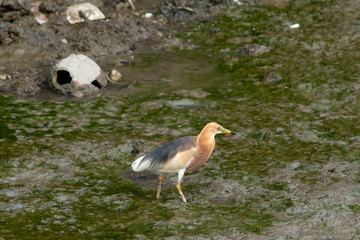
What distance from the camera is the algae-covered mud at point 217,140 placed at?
597 centimetres

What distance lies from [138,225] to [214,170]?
179 cm

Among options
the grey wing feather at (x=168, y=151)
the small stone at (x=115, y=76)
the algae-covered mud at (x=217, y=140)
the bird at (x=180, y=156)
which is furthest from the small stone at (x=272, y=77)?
the grey wing feather at (x=168, y=151)

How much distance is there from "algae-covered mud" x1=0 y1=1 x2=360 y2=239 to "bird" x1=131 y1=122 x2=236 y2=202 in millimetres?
383

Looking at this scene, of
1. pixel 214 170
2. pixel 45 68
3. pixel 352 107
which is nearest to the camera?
pixel 214 170

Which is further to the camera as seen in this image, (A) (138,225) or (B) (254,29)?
(B) (254,29)

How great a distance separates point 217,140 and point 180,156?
208 cm

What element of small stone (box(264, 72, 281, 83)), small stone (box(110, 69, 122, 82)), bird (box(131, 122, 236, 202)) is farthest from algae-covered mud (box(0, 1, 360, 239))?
bird (box(131, 122, 236, 202))

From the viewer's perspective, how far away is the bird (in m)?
6.38

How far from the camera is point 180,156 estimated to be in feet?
20.8

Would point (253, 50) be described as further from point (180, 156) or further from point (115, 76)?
point (180, 156)

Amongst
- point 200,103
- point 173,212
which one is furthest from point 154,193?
point 200,103

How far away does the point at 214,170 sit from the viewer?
7324 millimetres

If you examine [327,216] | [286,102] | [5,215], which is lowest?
[5,215]

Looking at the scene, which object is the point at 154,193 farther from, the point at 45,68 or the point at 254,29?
the point at 254,29
